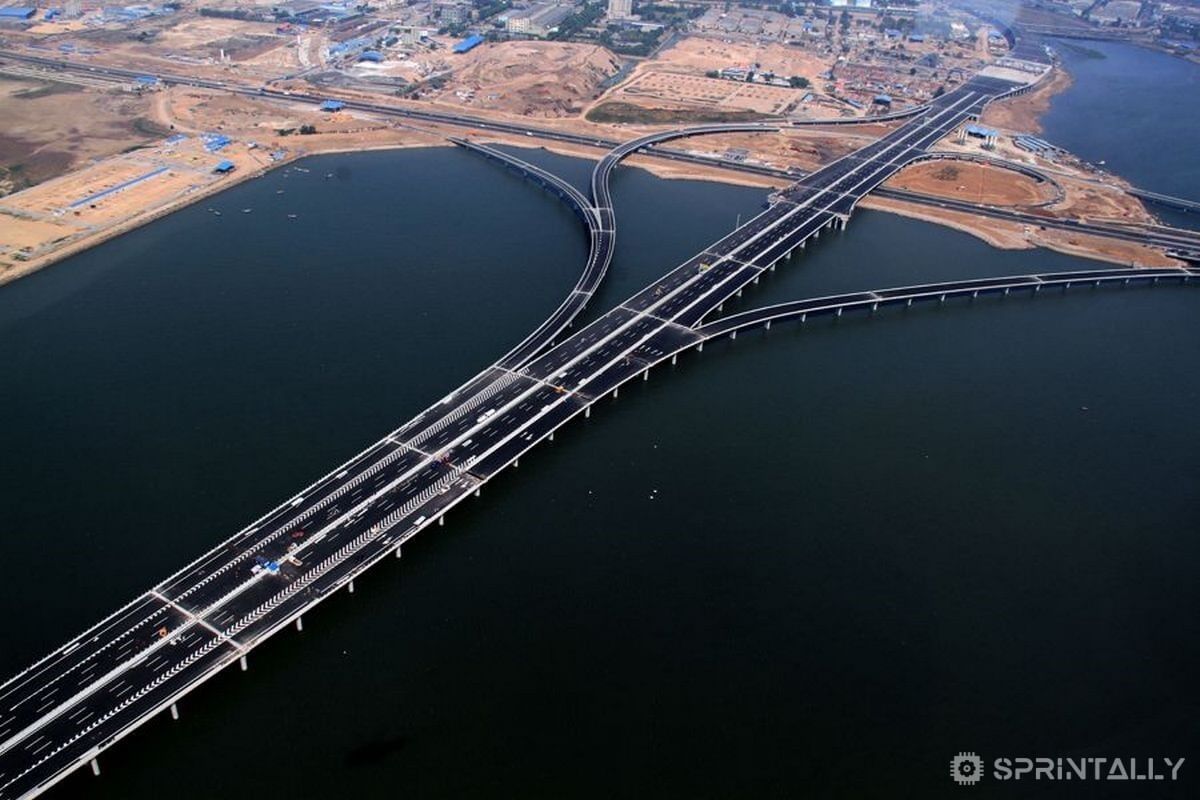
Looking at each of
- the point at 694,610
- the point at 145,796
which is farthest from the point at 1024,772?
the point at 145,796

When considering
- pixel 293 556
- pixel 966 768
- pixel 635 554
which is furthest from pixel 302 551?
pixel 966 768

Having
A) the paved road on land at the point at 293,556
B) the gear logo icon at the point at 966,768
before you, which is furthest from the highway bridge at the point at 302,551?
the gear logo icon at the point at 966,768

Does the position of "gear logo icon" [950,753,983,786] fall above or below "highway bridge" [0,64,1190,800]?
below

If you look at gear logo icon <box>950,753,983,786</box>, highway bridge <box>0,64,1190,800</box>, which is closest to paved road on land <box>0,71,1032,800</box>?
highway bridge <box>0,64,1190,800</box>

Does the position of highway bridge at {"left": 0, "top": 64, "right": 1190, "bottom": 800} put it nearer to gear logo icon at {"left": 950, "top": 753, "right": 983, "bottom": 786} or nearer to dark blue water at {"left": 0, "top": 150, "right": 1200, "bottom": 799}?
dark blue water at {"left": 0, "top": 150, "right": 1200, "bottom": 799}

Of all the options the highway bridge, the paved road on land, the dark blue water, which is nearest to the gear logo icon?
the dark blue water

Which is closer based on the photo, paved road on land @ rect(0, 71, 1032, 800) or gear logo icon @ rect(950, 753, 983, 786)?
paved road on land @ rect(0, 71, 1032, 800)
